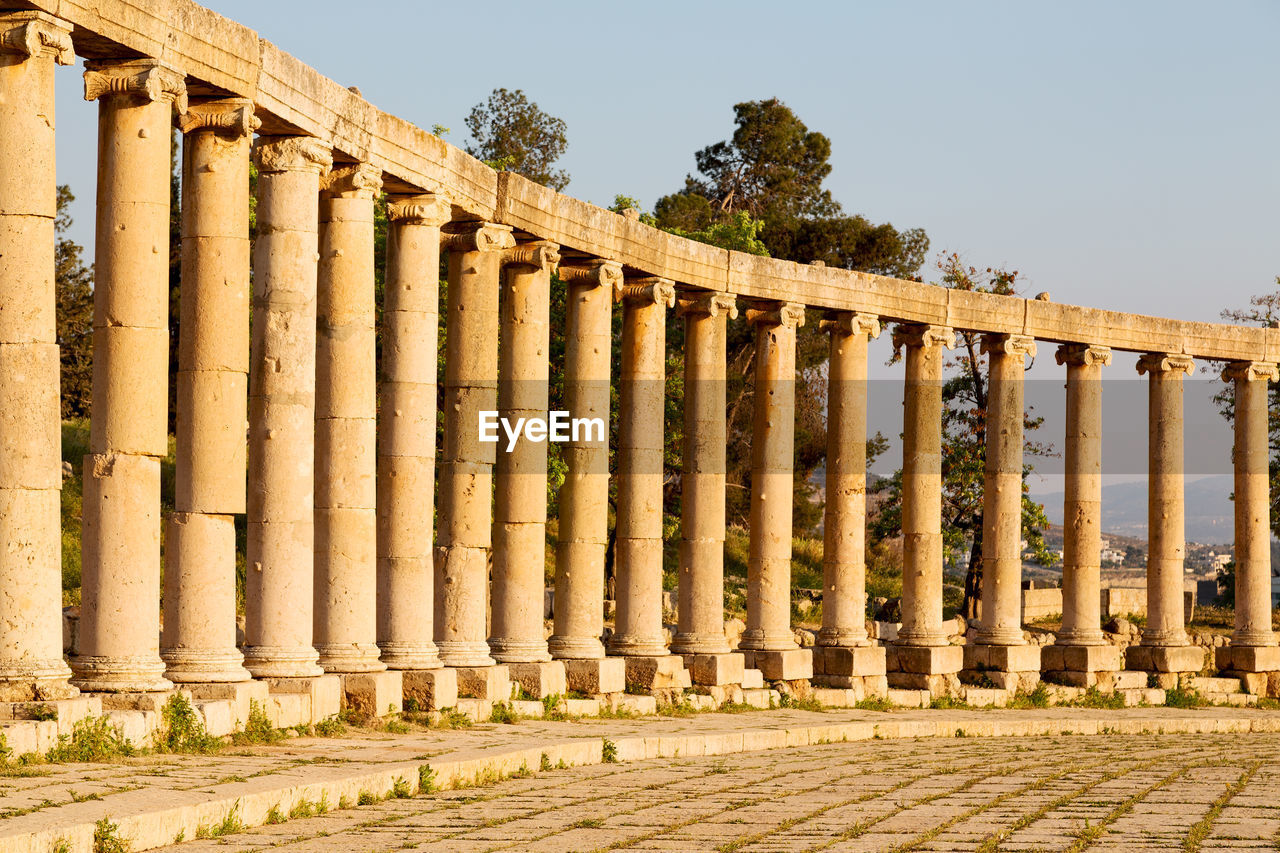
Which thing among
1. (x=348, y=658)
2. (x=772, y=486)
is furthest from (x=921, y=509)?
(x=348, y=658)

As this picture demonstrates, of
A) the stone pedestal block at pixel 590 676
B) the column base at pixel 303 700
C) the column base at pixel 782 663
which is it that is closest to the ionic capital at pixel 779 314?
the column base at pixel 782 663

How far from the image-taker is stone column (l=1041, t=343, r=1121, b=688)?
166ft

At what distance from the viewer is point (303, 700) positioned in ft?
90.3

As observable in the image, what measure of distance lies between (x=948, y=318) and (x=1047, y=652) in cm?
1041

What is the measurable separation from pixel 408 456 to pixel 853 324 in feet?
55.4

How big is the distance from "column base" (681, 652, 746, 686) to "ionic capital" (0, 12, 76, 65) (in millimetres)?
22768

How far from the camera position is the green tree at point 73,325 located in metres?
85.9

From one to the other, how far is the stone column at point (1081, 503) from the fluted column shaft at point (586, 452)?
56.6 ft

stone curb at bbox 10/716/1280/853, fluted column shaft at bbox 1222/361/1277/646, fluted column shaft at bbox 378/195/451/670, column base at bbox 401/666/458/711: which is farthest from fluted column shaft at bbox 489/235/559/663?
fluted column shaft at bbox 1222/361/1277/646

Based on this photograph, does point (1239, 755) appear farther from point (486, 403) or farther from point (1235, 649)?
point (1235, 649)

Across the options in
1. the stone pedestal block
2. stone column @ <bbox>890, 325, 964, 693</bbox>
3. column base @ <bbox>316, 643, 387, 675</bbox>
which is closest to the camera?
column base @ <bbox>316, 643, 387, 675</bbox>

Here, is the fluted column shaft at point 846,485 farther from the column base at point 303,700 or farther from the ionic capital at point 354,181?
the column base at point 303,700

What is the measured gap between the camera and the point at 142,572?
81.5 ft

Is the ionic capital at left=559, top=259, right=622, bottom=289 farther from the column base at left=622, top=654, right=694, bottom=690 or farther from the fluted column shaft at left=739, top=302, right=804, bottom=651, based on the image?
the column base at left=622, top=654, right=694, bottom=690
